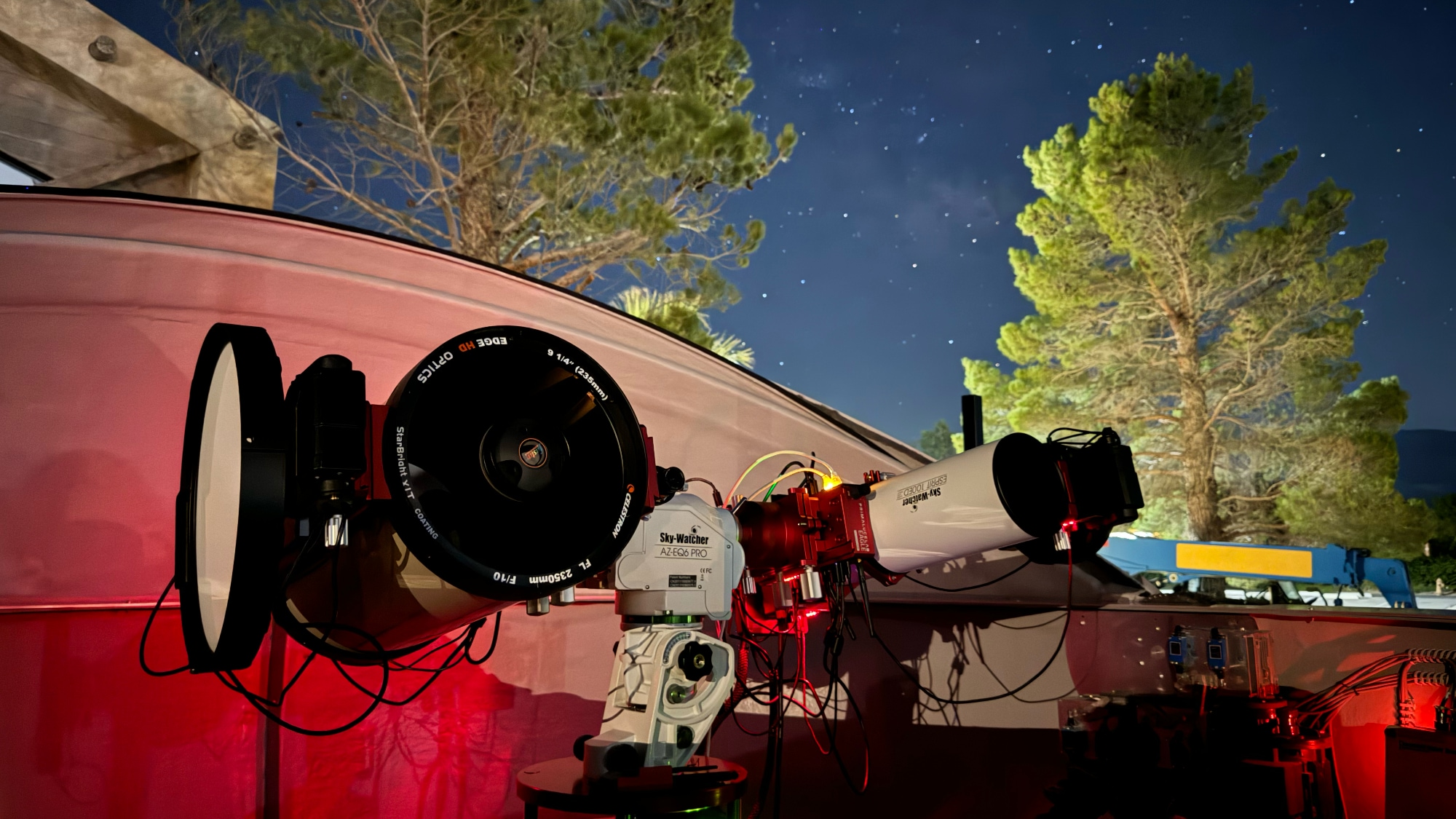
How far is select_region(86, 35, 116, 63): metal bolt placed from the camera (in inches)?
274

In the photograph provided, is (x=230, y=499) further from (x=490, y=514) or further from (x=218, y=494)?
(x=490, y=514)

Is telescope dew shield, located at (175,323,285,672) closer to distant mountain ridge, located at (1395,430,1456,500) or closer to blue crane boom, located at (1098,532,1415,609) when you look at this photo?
blue crane boom, located at (1098,532,1415,609)

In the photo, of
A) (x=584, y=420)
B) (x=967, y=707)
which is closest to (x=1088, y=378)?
(x=967, y=707)

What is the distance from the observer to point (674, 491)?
186 cm

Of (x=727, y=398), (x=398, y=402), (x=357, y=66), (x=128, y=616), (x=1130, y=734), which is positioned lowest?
(x=1130, y=734)

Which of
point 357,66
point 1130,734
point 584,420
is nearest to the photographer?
point 584,420

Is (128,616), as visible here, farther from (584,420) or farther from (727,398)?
(727,398)

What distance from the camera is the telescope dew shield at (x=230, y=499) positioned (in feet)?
4.05

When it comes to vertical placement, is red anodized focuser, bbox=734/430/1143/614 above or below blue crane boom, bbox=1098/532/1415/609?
above

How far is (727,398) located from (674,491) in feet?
5.44

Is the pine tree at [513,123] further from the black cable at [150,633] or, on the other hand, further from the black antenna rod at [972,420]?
the black cable at [150,633]

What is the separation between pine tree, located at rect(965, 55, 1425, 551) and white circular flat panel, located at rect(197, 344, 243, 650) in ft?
43.1

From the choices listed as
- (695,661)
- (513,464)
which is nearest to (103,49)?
(513,464)

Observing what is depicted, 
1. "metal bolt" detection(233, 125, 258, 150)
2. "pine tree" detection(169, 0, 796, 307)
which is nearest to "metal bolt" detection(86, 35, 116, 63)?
"pine tree" detection(169, 0, 796, 307)
